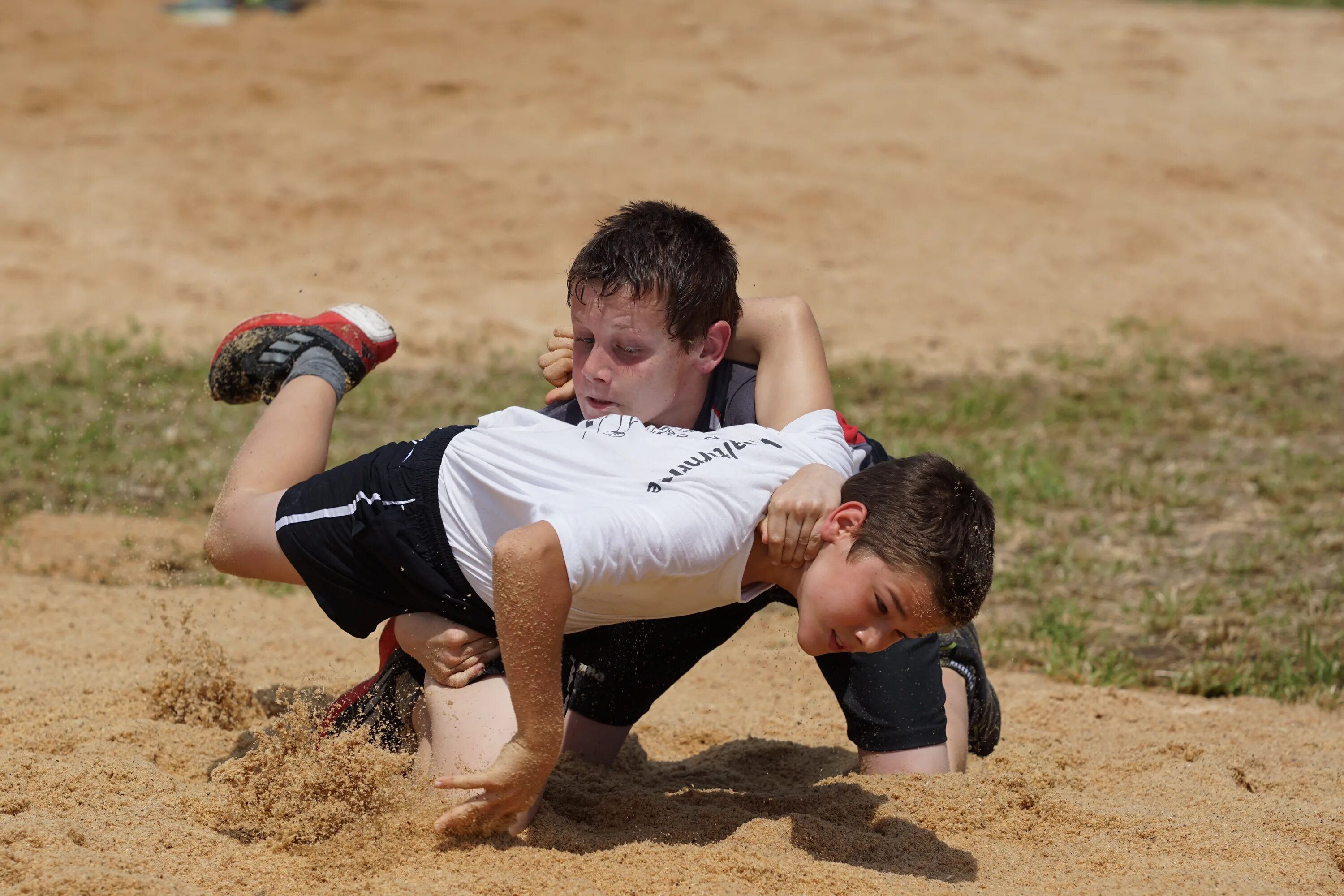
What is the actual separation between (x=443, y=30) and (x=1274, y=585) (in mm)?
9076

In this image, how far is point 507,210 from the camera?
29.6 feet

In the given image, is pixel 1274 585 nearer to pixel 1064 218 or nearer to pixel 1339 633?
pixel 1339 633

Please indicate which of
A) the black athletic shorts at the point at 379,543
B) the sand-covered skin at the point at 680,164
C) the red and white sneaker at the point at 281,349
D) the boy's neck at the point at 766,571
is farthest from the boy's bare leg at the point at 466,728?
the sand-covered skin at the point at 680,164

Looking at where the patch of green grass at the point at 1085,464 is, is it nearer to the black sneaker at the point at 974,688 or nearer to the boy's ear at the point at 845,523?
the black sneaker at the point at 974,688

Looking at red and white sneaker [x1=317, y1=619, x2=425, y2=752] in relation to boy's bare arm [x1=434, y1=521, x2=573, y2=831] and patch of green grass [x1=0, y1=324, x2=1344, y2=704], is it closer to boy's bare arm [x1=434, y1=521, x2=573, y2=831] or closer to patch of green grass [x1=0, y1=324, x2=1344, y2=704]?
boy's bare arm [x1=434, y1=521, x2=573, y2=831]

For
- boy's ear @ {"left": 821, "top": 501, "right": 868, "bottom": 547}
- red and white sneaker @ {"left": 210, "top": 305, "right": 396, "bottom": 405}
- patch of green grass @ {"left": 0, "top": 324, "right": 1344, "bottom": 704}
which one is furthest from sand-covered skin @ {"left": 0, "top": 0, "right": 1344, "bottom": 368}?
boy's ear @ {"left": 821, "top": 501, "right": 868, "bottom": 547}

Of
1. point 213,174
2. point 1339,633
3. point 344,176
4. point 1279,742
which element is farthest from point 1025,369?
point 213,174

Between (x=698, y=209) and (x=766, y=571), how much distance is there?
Result: 6.57 metres

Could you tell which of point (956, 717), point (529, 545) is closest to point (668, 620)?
point (956, 717)

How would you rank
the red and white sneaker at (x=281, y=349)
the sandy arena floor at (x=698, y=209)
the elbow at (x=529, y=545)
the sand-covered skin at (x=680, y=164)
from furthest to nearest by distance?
the sand-covered skin at (x=680, y=164)
the red and white sneaker at (x=281, y=349)
the sandy arena floor at (x=698, y=209)
the elbow at (x=529, y=545)

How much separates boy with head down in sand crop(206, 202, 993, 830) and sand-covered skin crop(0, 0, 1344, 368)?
169 inches

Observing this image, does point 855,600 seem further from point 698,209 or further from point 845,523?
point 698,209

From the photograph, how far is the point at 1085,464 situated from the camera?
574 cm

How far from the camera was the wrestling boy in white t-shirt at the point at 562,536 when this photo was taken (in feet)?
7.84
